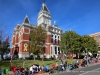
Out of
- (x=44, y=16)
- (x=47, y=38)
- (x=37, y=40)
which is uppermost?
(x=44, y=16)

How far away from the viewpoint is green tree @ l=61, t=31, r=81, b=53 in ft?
158

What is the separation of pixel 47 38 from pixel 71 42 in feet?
46.0

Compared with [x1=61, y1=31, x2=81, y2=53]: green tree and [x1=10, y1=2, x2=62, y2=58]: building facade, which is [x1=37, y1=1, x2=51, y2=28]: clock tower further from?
[x1=61, y1=31, x2=81, y2=53]: green tree

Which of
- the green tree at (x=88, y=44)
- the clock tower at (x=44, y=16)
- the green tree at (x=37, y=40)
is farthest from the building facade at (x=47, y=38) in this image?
the green tree at (x=88, y=44)

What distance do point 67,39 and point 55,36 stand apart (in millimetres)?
13014

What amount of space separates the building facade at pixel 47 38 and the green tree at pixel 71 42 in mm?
9147

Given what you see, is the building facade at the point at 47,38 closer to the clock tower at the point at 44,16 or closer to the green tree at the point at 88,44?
the clock tower at the point at 44,16

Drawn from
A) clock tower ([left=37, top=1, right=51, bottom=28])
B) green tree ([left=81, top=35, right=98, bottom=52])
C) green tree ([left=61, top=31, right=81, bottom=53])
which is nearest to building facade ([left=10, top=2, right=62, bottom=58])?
clock tower ([left=37, top=1, right=51, bottom=28])

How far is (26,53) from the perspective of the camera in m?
51.4

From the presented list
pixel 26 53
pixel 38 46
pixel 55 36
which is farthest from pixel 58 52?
pixel 38 46

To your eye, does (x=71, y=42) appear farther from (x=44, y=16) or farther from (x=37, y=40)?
(x=44, y=16)

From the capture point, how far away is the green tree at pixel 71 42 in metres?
48.1

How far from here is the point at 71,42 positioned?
160ft

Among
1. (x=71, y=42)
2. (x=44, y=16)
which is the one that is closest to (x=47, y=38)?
(x=71, y=42)
